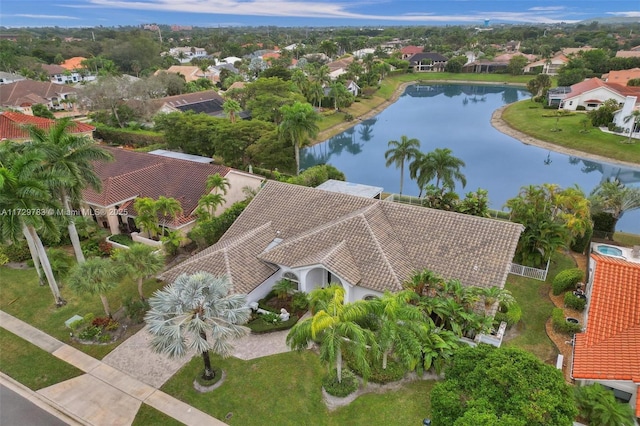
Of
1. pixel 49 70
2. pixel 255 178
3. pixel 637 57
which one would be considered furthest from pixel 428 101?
pixel 49 70

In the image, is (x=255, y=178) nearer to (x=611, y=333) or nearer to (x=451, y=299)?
(x=451, y=299)

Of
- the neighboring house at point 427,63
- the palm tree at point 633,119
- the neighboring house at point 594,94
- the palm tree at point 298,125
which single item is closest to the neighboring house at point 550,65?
the neighboring house at point 427,63

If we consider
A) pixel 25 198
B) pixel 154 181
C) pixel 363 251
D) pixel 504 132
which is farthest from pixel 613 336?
pixel 504 132

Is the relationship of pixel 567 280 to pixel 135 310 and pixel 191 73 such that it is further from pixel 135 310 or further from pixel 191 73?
pixel 191 73

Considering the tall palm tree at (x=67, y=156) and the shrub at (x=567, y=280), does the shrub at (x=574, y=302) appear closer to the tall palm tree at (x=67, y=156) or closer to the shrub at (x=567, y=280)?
the shrub at (x=567, y=280)

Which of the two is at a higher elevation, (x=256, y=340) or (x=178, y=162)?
(x=178, y=162)

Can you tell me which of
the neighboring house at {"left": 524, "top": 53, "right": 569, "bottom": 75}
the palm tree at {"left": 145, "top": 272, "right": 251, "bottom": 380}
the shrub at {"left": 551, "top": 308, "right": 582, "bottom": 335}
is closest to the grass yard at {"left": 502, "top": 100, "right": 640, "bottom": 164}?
the shrub at {"left": 551, "top": 308, "right": 582, "bottom": 335}

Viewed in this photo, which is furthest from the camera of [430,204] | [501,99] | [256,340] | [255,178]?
[501,99]
